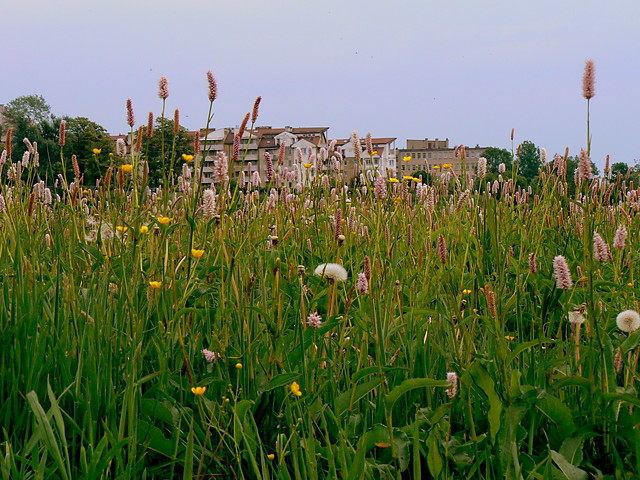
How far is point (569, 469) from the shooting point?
1193mm

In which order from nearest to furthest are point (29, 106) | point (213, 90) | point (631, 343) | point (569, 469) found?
point (569, 469) → point (631, 343) → point (213, 90) → point (29, 106)

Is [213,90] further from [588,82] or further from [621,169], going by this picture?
[621,169]

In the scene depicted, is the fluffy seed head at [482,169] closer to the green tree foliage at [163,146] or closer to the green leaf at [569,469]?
the green tree foliage at [163,146]

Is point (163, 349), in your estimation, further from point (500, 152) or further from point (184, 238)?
point (500, 152)

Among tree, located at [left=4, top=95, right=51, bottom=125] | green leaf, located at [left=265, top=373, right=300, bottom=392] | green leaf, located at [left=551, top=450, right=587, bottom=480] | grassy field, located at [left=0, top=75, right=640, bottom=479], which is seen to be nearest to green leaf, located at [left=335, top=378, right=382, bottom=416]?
grassy field, located at [left=0, top=75, right=640, bottom=479]

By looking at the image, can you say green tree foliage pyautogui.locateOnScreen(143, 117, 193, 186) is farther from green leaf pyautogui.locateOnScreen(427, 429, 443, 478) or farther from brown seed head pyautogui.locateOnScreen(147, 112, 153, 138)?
green leaf pyautogui.locateOnScreen(427, 429, 443, 478)

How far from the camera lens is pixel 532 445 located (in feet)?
4.39

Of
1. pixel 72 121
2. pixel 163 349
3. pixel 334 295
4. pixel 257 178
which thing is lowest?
pixel 163 349

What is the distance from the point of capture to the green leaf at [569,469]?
1.18 metres

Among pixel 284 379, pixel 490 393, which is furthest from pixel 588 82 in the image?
pixel 284 379

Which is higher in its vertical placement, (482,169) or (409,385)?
(482,169)

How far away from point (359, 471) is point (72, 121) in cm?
5181

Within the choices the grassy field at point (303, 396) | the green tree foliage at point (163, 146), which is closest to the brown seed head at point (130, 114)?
the green tree foliage at point (163, 146)

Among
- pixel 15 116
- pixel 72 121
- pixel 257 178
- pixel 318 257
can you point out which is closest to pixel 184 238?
pixel 318 257
